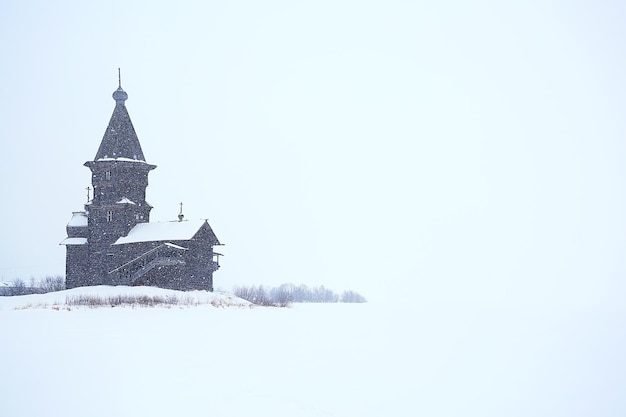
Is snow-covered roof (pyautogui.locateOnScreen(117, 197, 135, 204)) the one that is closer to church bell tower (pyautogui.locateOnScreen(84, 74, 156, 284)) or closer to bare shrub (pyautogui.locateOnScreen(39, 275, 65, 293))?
church bell tower (pyautogui.locateOnScreen(84, 74, 156, 284))

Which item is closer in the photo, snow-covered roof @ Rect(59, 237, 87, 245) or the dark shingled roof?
the dark shingled roof

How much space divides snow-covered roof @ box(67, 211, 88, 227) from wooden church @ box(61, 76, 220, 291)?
11 cm

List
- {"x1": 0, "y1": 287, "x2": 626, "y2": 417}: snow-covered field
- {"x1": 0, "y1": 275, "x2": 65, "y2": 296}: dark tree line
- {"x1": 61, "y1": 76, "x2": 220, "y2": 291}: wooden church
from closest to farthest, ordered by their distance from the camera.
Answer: {"x1": 0, "y1": 287, "x2": 626, "y2": 417}: snow-covered field < {"x1": 61, "y1": 76, "x2": 220, "y2": 291}: wooden church < {"x1": 0, "y1": 275, "x2": 65, "y2": 296}: dark tree line

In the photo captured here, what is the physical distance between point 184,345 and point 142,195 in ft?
107

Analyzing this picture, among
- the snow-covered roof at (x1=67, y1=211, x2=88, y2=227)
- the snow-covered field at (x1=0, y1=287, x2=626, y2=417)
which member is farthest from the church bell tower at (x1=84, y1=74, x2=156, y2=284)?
the snow-covered field at (x1=0, y1=287, x2=626, y2=417)

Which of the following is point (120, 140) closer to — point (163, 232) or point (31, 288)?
point (163, 232)

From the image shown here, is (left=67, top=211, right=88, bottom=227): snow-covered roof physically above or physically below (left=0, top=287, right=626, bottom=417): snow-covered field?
above

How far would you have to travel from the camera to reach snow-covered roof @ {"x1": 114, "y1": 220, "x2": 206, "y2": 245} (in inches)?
1594

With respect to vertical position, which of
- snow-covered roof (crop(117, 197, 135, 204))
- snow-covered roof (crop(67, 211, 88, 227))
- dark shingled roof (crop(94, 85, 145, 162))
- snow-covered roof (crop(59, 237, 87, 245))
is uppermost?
dark shingled roof (crop(94, 85, 145, 162))

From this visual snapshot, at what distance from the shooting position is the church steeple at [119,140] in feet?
138

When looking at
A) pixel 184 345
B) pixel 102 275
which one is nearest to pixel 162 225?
pixel 102 275

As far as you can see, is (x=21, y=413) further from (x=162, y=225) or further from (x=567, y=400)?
(x=162, y=225)

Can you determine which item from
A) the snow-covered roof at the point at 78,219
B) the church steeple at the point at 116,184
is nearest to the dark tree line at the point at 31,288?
the snow-covered roof at the point at 78,219

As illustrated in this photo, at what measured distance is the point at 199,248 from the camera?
41.2 meters
